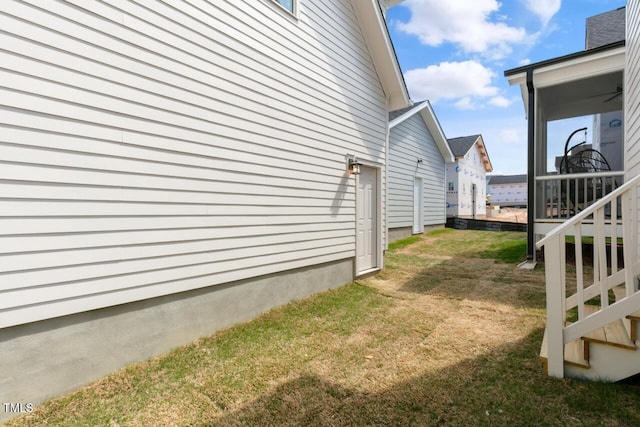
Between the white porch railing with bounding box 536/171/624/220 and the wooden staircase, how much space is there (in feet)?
14.8

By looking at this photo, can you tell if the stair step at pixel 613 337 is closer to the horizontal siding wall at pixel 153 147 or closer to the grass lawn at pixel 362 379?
the grass lawn at pixel 362 379

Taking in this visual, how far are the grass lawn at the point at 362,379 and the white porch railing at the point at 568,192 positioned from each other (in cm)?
285

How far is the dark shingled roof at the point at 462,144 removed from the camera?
17.1m

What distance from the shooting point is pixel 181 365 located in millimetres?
2930

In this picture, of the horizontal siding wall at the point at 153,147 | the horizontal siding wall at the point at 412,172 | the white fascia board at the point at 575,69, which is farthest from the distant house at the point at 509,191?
the horizontal siding wall at the point at 153,147

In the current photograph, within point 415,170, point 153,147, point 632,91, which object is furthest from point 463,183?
point 153,147

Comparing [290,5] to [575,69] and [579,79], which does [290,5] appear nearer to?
[575,69]

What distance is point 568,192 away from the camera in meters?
6.25

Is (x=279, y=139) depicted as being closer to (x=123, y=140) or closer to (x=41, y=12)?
(x=123, y=140)

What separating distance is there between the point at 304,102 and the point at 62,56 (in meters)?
2.96

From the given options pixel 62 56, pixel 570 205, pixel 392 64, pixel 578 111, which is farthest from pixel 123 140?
pixel 578 111

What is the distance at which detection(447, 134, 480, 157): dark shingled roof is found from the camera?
17141 millimetres

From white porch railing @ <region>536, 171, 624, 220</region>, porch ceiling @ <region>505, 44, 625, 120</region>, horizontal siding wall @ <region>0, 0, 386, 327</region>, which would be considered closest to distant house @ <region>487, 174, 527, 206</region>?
porch ceiling @ <region>505, 44, 625, 120</region>

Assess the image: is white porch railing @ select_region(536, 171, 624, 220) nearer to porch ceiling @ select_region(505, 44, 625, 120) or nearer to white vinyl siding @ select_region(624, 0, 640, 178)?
white vinyl siding @ select_region(624, 0, 640, 178)
